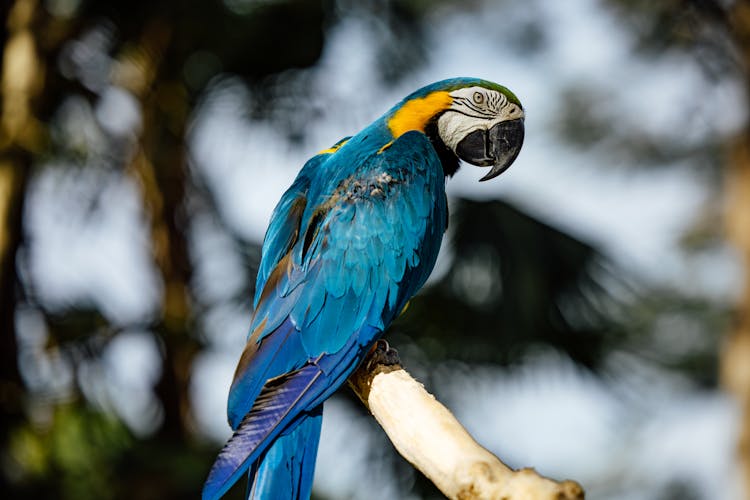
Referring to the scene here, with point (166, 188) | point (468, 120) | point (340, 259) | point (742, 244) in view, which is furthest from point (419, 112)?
point (742, 244)

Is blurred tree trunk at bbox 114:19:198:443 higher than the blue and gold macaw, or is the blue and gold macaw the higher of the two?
blurred tree trunk at bbox 114:19:198:443

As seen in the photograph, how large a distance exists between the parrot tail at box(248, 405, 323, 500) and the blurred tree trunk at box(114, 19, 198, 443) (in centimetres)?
307

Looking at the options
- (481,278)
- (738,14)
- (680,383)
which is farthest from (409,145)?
(680,383)

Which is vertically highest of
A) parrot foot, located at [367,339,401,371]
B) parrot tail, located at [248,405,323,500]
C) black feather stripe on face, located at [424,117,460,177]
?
black feather stripe on face, located at [424,117,460,177]

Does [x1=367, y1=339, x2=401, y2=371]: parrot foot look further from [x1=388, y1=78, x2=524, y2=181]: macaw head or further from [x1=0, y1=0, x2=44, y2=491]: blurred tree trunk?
[x1=0, y1=0, x2=44, y2=491]: blurred tree trunk

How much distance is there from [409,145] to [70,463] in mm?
2757

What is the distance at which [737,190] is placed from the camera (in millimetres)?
6098

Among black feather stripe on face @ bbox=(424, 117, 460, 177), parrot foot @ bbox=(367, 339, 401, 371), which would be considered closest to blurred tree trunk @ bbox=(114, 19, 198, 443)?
black feather stripe on face @ bbox=(424, 117, 460, 177)

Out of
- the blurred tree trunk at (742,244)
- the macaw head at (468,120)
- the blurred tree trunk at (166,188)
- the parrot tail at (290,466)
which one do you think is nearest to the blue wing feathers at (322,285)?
the parrot tail at (290,466)

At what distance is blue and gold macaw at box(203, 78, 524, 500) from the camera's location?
5.38 feet

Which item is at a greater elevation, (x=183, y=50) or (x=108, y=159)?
(x=183, y=50)

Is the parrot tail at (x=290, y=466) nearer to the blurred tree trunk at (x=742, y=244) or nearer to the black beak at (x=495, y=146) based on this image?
the black beak at (x=495, y=146)

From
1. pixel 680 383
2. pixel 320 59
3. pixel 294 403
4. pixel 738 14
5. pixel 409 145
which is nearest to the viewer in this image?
pixel 294 403

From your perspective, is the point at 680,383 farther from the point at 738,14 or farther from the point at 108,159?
the point at 108,159
